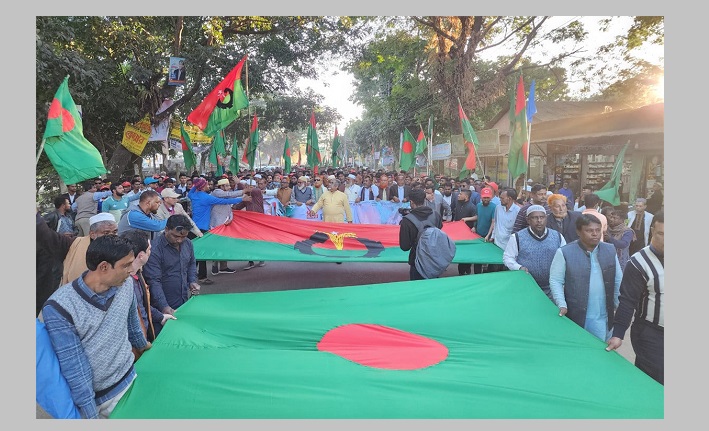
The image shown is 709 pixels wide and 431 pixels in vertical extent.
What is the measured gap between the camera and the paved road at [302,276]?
7.69 metres

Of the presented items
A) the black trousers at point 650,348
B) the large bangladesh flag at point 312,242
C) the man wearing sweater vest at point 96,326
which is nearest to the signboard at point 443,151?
the large bangladesh flag at point 312,242

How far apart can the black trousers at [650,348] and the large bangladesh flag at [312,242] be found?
11.0 ft

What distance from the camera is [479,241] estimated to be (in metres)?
7.32

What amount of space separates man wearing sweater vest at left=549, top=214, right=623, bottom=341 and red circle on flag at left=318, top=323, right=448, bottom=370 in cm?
117

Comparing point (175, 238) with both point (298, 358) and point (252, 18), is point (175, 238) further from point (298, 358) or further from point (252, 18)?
point (252, 18)

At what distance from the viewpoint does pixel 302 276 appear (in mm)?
8484

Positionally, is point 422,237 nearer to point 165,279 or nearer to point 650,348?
point 650,348

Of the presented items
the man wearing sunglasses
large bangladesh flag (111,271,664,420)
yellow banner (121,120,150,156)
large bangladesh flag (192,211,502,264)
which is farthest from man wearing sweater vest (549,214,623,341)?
yellow banner (121,120,150,156)

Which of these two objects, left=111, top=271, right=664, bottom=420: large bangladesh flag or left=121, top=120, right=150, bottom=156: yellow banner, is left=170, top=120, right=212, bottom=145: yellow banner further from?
left=111, top=271, right=664, bottom=420: large bangladesh flag

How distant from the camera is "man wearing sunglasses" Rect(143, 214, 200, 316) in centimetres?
380

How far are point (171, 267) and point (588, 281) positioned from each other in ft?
11.5

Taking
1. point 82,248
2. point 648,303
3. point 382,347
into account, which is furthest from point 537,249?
point 82,248

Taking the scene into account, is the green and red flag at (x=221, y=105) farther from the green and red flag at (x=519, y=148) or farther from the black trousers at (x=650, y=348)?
the black trousers at (x=650, y=348)

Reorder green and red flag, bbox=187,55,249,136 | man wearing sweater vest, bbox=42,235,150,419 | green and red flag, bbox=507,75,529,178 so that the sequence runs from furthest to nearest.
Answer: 1. green and red flag, bbox=187,55,249,136
2. green and red flag, bbox=507,75,529,178
3. man wearing sweater vest, bbox=42,235,150,419
